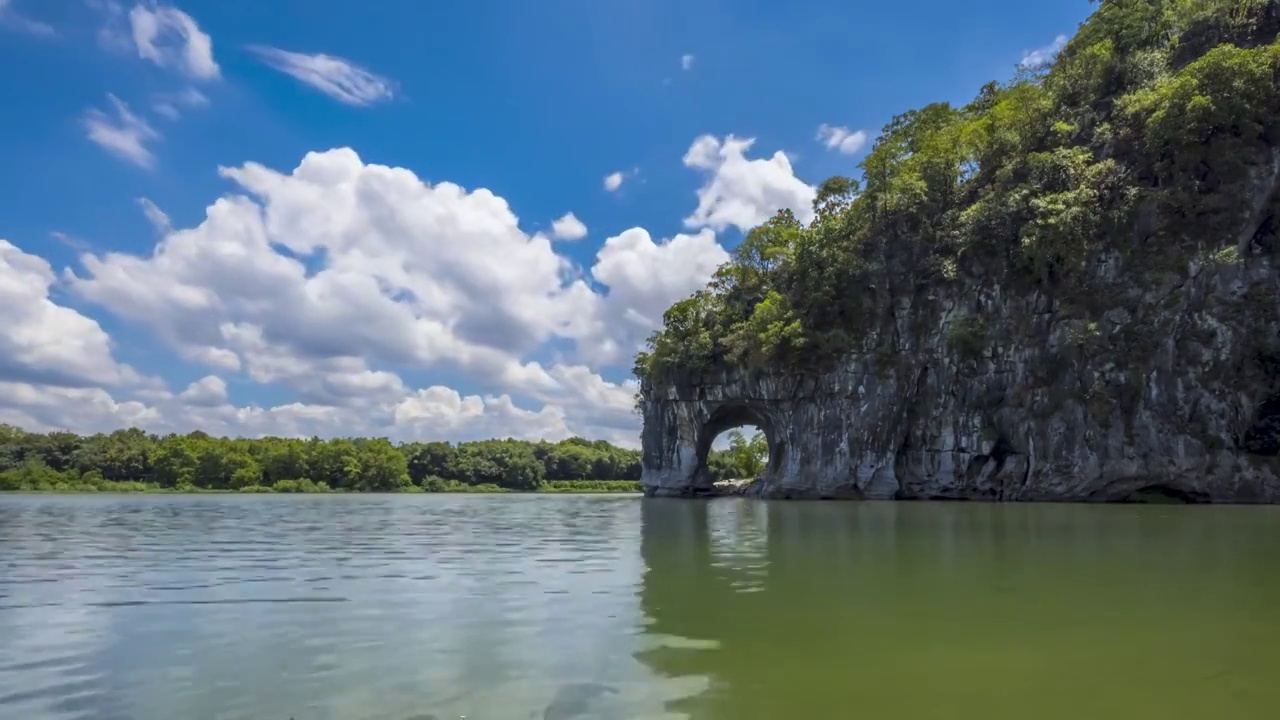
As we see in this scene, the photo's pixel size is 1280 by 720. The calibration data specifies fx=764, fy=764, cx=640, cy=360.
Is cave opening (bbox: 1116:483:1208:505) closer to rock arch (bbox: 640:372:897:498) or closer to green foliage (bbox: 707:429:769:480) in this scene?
rock arch (bbox: 640:372:897:498)

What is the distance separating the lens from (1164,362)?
29.3 m

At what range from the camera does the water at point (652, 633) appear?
441 centimetres

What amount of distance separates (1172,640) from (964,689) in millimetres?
2363

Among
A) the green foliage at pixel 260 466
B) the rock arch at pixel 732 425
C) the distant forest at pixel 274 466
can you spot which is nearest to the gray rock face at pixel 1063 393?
the rock arch at pixel 732 425

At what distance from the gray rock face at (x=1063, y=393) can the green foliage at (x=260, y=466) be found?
44.0 meters

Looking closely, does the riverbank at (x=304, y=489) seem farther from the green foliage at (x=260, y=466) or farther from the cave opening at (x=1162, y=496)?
the cave opening at (x=1162, y=496)

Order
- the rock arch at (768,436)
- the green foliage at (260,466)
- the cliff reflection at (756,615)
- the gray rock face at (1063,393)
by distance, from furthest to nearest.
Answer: the green foliage at (260,466) < the rock arch at (768,436) < the gray rock face at (1063,393) < the cliff reflection at (756,615)

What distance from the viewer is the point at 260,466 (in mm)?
76562

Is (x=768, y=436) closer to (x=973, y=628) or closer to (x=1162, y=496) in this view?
(x=1162, y=496)

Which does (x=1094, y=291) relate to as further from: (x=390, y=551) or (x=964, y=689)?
(x=964, y=689)

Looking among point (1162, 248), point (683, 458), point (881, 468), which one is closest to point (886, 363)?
point (881, 468)

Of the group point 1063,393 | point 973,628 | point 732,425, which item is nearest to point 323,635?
point 973,628

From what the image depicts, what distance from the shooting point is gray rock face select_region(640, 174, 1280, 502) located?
93.0 feet

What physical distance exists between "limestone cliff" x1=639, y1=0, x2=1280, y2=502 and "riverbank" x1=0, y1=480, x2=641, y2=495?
3293 cm
